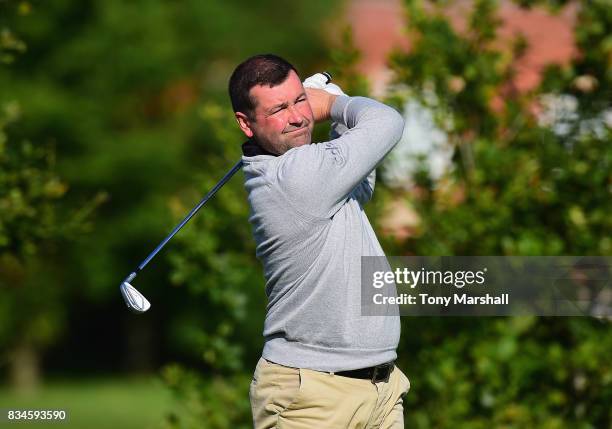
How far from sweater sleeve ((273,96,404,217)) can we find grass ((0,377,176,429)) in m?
10.5

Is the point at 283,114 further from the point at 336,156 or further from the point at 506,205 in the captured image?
the point at 506,205

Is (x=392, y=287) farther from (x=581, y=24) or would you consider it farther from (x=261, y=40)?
(x=261, y=40)

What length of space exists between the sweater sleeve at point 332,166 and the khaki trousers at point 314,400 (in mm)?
576

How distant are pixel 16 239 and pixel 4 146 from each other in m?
0.52

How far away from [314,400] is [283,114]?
101 centimetres

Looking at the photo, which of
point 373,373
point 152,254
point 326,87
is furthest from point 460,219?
point 373,373

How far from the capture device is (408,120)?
729 centimetres

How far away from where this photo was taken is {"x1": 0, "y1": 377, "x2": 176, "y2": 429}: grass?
18094 mm

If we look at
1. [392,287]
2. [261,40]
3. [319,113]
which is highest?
[261,40]

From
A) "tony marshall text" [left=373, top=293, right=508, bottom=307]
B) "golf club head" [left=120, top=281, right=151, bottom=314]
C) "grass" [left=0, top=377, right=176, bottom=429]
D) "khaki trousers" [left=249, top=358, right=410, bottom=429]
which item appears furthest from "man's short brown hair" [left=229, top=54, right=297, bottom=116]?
"grass" [left=0, top=377, right=176, bottom=429]

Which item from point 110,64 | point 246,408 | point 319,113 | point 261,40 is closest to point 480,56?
point 246,408

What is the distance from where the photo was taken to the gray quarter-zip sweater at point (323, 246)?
4078 millimetres

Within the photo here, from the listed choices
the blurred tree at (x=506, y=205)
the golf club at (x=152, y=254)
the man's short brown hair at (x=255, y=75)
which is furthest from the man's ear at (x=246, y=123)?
the blurred tree at (x=506, y=205)

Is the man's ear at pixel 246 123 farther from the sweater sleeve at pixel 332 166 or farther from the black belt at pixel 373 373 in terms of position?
the black belt at pixel 373 373
